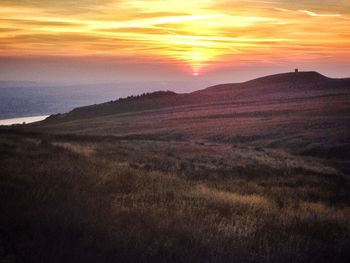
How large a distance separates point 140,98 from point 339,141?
256 ft

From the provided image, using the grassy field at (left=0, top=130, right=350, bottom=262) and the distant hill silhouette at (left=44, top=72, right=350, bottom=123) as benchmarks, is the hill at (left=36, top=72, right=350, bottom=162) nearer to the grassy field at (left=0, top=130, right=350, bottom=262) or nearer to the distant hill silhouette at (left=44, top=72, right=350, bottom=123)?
the distant hill silhouette at (left=44, top=72, right=350, bottom=123)

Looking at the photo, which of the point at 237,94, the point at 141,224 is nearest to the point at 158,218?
the point at 141,224

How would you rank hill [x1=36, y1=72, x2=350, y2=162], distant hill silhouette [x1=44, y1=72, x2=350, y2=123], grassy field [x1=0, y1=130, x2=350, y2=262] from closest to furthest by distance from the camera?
grassy field [x1=0, y1=130, x2=350, y2=262], hill [x1=36, y1=72, x2=350, y2=162], distant hill silhouette [x1=44, y1=72, x2=350, y2=123]

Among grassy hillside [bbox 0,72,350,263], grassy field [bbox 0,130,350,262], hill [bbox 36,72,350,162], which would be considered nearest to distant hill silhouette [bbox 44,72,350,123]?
hill [bbox 36,72,350,162]

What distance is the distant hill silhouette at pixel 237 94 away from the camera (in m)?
92.0

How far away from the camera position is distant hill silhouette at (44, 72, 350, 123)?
92.0 meters

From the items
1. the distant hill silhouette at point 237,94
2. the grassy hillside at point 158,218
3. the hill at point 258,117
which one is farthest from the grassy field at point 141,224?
the distant hill silhouette at point 237,94

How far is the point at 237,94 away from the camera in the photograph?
326 ft

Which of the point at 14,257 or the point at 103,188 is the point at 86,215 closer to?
the point at 14,257

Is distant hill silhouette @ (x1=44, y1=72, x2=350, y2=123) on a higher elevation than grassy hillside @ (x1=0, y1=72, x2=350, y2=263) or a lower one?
higher

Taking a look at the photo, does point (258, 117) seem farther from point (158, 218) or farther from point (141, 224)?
point (141, 224)

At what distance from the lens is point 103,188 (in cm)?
968

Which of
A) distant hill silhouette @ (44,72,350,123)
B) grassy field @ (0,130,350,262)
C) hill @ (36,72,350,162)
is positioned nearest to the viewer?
grassy field @ (0,130,350,262)

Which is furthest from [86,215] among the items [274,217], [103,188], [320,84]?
[320,84]
